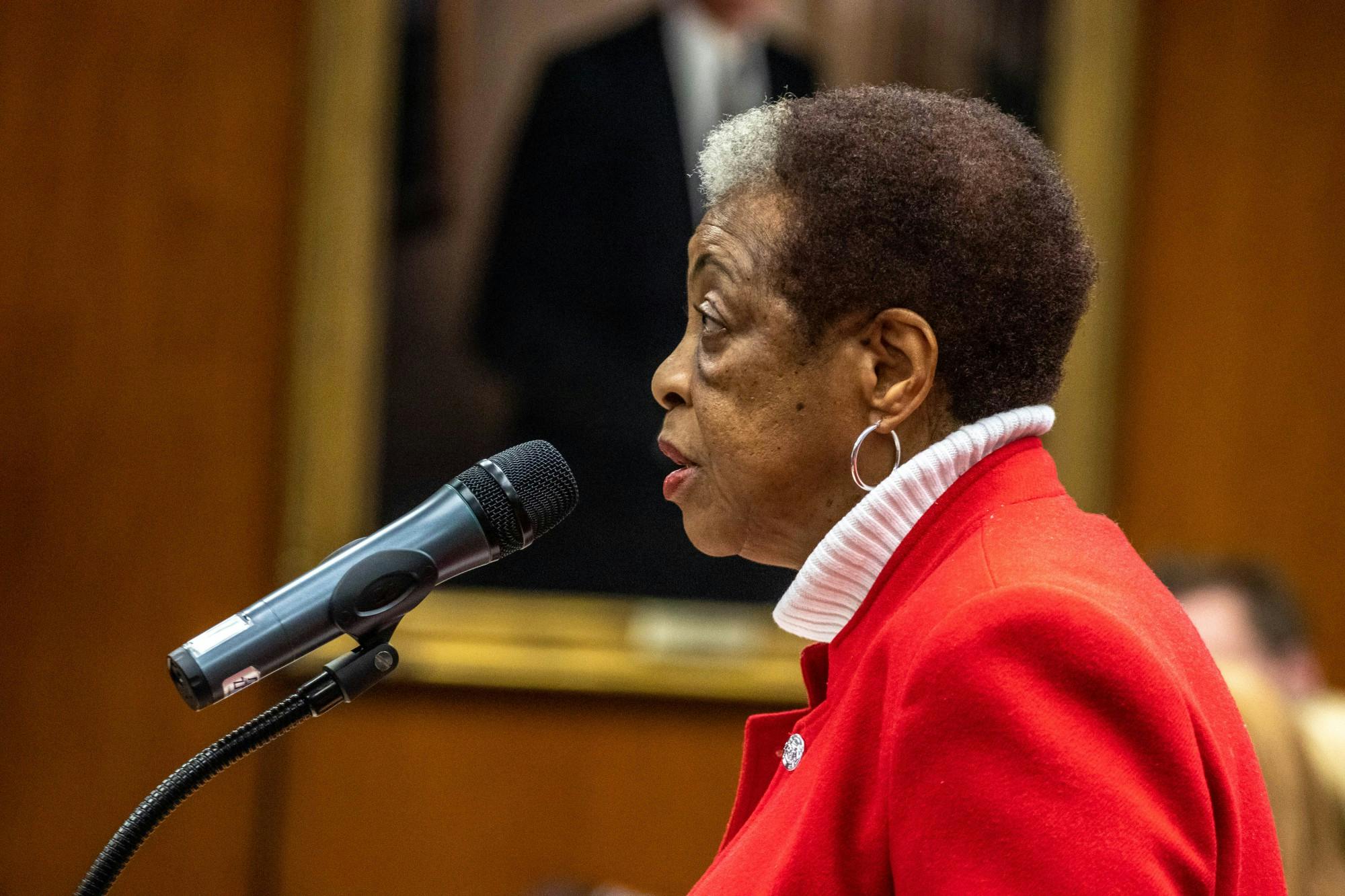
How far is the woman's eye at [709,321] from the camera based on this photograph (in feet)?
4.72

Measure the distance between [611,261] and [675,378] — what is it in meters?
2.41

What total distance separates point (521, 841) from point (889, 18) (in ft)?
7.65

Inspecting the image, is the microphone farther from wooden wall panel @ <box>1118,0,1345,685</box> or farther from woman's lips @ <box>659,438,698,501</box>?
wooden wall panel @ <box>1118,0,1345,685</box>

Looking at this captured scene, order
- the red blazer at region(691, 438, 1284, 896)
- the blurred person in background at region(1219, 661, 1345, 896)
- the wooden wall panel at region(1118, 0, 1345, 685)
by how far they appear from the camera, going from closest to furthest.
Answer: the red blazer at region(691, 438, 1284, 896), the blurred person in background at region(1219, 661, 1345, 896), the wooden wall panel at region(1118, 0, 1345, 685)

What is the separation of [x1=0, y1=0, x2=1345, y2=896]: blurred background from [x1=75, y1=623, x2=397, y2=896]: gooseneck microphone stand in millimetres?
2509

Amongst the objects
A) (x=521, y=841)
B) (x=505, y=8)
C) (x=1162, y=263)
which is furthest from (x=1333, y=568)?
(x=505, y=8)

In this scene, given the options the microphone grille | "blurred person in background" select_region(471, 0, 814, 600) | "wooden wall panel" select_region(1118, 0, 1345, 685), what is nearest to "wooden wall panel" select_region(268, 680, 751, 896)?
"blurred person in background" select_region(471, 0, 814, 600)

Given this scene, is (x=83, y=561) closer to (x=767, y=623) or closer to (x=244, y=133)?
(x=244, y=133)

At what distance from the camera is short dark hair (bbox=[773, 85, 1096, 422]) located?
1.32 m

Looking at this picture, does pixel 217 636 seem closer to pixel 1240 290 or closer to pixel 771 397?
pixel 771 397

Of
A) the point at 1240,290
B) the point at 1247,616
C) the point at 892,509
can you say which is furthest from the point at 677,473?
the point at 1240,290

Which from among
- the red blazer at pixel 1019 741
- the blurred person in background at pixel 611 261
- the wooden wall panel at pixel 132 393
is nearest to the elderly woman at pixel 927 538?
the red blazer at pixel 1019 741

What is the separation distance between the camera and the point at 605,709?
3.86m

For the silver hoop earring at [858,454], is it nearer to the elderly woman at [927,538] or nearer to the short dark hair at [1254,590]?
the elderly woman at [927,538]
